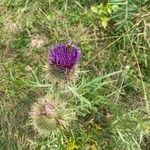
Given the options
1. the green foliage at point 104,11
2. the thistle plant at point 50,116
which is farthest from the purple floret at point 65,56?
the green foliage at point 104,11

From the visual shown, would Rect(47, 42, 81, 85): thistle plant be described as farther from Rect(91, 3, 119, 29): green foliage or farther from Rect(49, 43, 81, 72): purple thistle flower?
Rect(91, 3, 119, 29): green foliage

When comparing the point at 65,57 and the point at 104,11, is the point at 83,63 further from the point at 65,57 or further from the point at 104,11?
the point at 65,57

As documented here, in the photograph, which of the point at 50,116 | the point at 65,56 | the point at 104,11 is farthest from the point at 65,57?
the point at 104,11

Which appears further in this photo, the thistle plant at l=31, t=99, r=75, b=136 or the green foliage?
the green foliage

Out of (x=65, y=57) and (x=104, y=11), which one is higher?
(x=65, y=57)

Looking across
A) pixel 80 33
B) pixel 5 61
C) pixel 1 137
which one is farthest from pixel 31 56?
pixel 1 137

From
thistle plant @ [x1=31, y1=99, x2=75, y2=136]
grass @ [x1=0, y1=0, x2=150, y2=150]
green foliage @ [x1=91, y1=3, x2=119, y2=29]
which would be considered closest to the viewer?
thistle plant @ [x1=31, y1=99, x2=75, y2=136]

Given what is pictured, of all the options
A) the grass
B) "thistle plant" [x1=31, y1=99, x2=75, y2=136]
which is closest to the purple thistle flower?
"thistle plant" [x1=31, y1=99, x2=75, y2=136]
